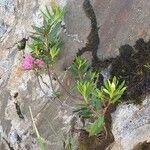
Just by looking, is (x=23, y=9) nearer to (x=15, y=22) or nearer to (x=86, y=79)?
(x=15, y=22)

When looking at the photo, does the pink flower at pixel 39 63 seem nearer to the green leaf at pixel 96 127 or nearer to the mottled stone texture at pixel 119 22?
the mottled stone texture at pixel 119 22

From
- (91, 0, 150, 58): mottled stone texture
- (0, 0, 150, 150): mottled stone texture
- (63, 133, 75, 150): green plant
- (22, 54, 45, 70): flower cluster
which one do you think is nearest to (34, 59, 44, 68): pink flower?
(22, 54, 45, 70): flower cluster

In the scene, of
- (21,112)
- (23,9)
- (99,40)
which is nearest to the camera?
(99,40)

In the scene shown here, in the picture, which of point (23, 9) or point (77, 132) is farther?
point (23, 9)

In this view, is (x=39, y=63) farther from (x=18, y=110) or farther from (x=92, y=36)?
(x=18, y=110)

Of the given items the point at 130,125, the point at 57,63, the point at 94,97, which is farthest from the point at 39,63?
the point at 130,125

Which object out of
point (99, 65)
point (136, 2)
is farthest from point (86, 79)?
point (136, 2)
